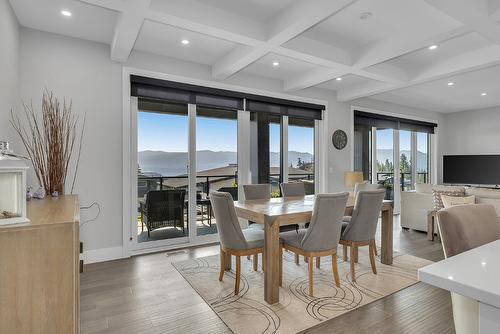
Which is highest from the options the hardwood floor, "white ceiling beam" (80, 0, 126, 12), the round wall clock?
"white ceiling beam" (80, 0, 126, 12)

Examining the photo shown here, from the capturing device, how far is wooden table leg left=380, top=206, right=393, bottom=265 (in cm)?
341

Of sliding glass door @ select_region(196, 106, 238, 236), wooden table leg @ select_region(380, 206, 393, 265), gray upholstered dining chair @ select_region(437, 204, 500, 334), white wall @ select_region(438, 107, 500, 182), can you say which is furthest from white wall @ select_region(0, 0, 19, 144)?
white wall @ select_region(438, 107, 500, 182)

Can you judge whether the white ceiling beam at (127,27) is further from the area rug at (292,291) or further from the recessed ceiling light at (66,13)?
the area rug at (292,291)

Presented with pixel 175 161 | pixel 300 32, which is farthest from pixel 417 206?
pixel 175 161

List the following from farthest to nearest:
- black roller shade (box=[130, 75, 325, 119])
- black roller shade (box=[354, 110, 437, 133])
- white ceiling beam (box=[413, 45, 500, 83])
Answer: black roller shade (box=[354, 110, 437, 133])
black roller shade (box=[130, 75, 325, 119])
white ceiling beam (box=[413, 45, 500, 83])

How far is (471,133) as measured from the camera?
736 centimetres

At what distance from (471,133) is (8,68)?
9262 millimetres

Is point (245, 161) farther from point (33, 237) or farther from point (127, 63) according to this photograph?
point (33, 237)

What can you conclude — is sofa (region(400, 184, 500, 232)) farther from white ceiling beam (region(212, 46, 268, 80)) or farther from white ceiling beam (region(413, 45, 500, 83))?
white ceiling beam (region(212, 46, 268, 80))

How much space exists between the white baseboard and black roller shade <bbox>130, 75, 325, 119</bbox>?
A: 6.60 ft

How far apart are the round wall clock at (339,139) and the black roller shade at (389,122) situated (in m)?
0.57

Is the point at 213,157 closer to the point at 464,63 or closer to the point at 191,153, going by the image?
the point at 191,153

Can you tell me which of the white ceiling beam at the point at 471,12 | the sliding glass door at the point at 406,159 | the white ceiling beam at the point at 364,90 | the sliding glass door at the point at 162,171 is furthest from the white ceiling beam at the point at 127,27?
the sliding glass door at the point at 406,159

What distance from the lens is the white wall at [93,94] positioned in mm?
3164
